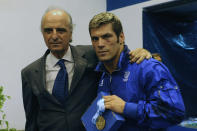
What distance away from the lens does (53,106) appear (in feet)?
4.45

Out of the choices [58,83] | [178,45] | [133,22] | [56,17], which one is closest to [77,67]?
[58,83]

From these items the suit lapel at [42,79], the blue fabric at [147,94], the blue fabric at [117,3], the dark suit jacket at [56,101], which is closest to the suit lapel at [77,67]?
the dark suit jacket at [56,101]

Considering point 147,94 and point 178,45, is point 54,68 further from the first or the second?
point 178,45

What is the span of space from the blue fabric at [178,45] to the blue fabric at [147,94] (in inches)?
66.1

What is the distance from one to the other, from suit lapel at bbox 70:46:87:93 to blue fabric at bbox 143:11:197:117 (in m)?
1.42

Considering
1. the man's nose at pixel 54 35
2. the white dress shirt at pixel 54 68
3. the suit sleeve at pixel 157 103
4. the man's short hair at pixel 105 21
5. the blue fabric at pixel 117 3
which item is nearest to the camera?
the suit sleeve at pixel 157 103

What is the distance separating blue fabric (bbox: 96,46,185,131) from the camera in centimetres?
96

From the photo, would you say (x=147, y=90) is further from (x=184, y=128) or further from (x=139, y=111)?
(x=184, y=128)

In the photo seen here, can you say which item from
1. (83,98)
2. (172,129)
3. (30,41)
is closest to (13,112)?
(30,41)

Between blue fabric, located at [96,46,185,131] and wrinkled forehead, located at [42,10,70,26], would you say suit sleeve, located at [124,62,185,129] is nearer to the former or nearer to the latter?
blue fabric, located at [96,46,185,131]

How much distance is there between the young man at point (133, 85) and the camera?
0.97 m

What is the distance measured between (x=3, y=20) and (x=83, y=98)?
1.61m

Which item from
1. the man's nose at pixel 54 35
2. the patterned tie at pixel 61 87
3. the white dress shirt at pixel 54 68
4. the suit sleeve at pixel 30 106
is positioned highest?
the man's nose at pixel 54 35

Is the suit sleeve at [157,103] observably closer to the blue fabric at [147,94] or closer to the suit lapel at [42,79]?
the blue fabric at [147,94]
